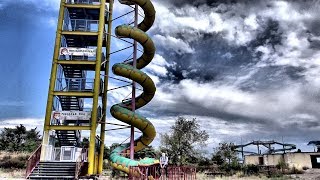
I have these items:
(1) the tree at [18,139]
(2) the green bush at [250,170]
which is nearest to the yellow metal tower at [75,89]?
(2) the green bush at [250,170]

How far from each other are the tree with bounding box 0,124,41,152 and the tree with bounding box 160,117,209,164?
80.8ft

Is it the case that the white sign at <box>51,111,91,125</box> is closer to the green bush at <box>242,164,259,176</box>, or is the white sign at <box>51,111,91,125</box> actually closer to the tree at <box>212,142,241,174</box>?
the green bush at <box>242,164,259,176</box>

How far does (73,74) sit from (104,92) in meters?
3.32

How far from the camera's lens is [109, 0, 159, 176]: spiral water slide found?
24.4m

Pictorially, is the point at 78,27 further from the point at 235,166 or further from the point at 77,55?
the point at 235,166

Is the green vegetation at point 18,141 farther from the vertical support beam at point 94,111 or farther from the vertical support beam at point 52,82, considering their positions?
the vertical support beam at point 94,111

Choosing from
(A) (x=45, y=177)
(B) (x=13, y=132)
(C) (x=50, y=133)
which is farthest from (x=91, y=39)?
(B) (x=13, y=132)

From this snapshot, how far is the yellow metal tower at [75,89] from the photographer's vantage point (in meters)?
24.0

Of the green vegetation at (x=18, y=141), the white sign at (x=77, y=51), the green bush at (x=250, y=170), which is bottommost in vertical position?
the green bush at (x=250, y=170)

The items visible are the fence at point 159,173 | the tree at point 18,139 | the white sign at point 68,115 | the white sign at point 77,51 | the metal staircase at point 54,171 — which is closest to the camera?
the fence at point 159,173

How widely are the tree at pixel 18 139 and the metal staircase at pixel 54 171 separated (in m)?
33.9

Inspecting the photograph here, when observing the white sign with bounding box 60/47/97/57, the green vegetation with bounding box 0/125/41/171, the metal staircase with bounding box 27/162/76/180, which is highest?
the white sign with bounding box 60/47/97/57

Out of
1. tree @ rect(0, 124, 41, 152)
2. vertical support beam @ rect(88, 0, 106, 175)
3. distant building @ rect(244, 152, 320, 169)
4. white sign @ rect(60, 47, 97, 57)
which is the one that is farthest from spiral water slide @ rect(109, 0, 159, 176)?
tree @ rect(0, 124, 41, 152)

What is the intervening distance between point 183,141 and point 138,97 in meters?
17.6
